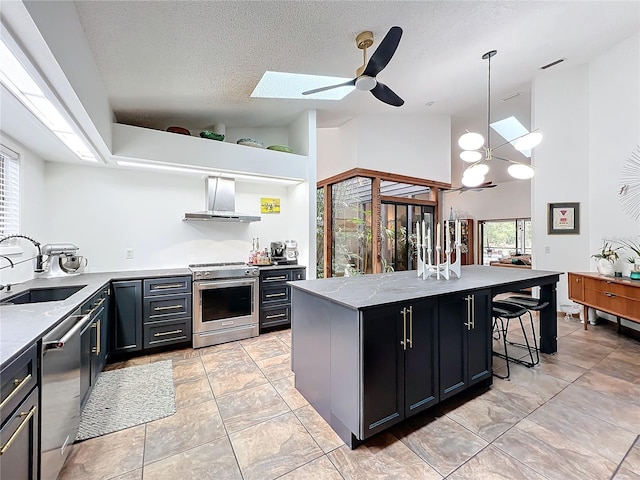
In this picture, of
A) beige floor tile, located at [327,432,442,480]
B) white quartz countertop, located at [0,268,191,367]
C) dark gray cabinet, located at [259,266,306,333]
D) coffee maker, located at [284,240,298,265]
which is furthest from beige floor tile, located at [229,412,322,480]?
coffee maker, located at [284,240,298,265]

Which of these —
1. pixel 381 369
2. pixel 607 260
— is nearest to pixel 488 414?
pixel 381 369

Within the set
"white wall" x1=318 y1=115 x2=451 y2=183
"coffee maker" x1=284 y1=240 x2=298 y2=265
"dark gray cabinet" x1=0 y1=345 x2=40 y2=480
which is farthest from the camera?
"white wall" x1=318 y1=115 x2=451 y2=183

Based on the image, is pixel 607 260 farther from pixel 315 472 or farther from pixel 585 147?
pixel 315 472

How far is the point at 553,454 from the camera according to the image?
5.58ft

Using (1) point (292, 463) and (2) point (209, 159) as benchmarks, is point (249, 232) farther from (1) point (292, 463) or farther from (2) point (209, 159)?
(1) point (292, 463)

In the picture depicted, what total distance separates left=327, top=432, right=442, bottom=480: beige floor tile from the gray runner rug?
53.2 inches

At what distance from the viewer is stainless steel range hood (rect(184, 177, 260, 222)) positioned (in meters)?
3.78

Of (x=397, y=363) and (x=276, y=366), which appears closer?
(x=397, y=363)

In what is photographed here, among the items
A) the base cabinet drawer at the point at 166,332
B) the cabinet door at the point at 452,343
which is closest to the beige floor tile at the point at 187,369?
the base cabinet drawer at the point at 166,332

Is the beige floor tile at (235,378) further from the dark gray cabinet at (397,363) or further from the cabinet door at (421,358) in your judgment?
the cabinet door at (421,358)

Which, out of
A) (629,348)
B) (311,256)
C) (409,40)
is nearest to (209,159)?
(311,256)

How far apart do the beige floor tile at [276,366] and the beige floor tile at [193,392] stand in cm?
54

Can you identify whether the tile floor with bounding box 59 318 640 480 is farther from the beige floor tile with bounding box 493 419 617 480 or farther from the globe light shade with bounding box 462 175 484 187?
the globe light shade with bounding box 462 175 484 187

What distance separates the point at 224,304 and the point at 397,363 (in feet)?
7.95
